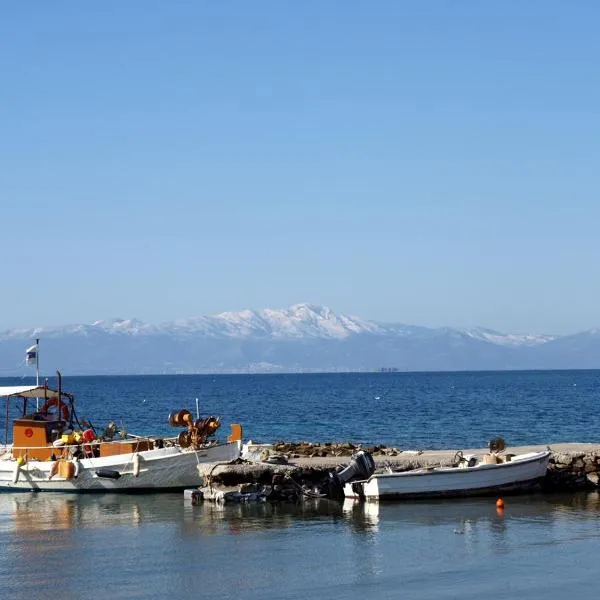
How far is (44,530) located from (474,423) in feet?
149

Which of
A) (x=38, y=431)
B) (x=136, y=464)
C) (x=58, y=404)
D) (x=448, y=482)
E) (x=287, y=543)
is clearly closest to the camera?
(x=287, y=543)

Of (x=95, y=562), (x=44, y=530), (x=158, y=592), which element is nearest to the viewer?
(x=158, y=592)

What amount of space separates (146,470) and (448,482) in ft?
31.5

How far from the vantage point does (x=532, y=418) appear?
74938 millimetres

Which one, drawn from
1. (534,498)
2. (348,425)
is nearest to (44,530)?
(534,498)

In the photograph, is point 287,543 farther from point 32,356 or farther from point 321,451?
point 32,356

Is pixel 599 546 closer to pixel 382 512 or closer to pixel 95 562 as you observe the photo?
pixel 382 512

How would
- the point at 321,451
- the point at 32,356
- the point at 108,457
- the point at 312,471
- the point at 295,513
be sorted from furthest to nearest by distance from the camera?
the point at 32,356 < the point at 321,451 < the point at 108,457 < the point at 312,471 < the point at 295,513

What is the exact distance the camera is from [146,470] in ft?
116

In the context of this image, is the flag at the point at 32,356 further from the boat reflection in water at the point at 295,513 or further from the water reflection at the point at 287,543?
the water reflection at the point at 287,543

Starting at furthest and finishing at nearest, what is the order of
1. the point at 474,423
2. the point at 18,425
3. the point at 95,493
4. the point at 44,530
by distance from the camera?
1. the point at 474,423
2. the point at 18,425
3. the point at 95,493
4. the point at 44,530

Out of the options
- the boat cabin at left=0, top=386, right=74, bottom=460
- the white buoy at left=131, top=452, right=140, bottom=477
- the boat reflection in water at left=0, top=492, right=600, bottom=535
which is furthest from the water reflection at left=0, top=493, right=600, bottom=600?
the boat cabin at left=0, top=386, right=74, bottom=460

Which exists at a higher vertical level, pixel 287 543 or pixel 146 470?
pixel 146 470

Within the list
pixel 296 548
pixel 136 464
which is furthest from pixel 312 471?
pixel 296 548
